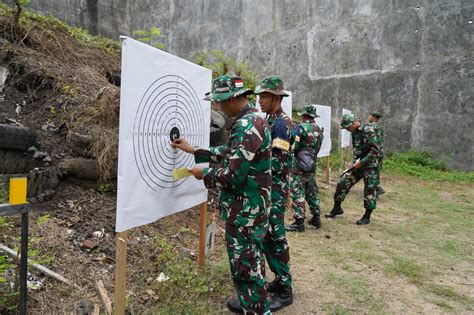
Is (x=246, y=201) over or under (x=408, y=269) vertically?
over

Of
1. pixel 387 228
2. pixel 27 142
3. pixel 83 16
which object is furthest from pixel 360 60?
pixel 27 142

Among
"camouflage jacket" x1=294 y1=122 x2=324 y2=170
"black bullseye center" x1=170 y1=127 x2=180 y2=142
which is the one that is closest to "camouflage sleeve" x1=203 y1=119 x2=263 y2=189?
"black bullseye center" x1=170 y1=127 x2=180 y2=142

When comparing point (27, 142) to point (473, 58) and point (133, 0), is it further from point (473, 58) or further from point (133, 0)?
point (133, 0)

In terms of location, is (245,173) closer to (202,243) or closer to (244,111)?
(244,111)

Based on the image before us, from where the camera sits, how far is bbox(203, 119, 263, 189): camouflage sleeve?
81.4 inches

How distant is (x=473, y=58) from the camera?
9.59 meters

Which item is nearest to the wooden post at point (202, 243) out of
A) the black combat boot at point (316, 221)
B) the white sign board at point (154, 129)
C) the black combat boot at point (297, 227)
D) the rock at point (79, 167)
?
the white sign board at point (154, 129)

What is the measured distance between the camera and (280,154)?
302 centimetres

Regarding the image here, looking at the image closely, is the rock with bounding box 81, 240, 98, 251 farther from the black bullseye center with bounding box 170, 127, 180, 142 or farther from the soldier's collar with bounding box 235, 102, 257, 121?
the soldier's collar with bounding box 235, 102, 257, 121

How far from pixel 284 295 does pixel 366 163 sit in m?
3.05

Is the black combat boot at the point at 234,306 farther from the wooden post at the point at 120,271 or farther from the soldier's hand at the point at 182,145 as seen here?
the soldier's hand at the point at 182,145

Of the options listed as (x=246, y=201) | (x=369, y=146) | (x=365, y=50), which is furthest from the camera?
(x=365, y=50)

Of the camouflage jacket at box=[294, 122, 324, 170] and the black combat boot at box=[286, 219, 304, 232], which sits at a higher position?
the camouflage jacket at box=[294, 122, 324, 170]

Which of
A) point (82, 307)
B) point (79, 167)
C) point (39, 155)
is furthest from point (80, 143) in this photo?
point (82, 307)
